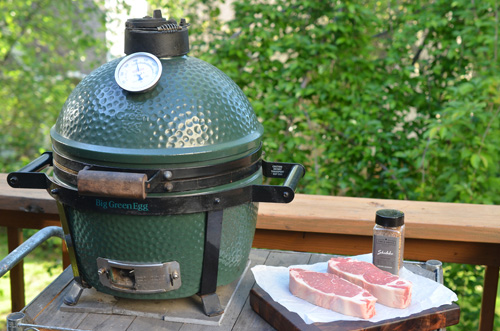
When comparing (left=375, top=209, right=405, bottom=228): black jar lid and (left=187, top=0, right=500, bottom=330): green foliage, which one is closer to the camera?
(left=375, top=209, right=405, bottom=228): black jar lid

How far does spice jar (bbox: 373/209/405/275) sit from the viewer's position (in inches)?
63.9

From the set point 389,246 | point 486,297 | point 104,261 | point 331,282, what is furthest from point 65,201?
point 486,297

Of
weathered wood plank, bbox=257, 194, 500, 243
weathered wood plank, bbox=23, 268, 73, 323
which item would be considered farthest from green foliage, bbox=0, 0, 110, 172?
weathered wood plank, bbox=23, 268, 73, 323

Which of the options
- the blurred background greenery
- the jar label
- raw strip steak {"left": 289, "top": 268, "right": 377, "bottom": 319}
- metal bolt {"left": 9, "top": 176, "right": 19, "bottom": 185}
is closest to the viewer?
raw strip steak {"left": 289, "top": 268, "right": 377, "bottom": 319}

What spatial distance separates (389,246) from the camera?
5.49 ft

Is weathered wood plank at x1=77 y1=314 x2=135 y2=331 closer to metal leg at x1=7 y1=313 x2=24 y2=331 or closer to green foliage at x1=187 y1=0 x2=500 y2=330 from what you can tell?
metal leg at x1=7 y1=313 x2=24 y2=331

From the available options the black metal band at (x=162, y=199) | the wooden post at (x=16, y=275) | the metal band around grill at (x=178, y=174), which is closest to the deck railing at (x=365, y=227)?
the wooden post at (x=16, y=275)

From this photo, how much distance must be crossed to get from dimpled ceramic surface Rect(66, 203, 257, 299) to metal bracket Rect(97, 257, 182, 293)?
15 millimetres

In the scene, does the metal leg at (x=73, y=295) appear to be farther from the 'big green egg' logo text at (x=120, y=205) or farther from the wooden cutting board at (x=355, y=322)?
the wooden cutting board at (x=355, y=322)

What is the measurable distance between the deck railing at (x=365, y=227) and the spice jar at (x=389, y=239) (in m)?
0.40

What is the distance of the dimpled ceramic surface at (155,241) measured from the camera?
1.44m

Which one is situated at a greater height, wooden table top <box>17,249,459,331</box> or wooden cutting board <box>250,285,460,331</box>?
wooden cutting board <box>250,285,460,331</box>

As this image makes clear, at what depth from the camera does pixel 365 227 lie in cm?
210

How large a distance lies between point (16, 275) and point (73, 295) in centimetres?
95
